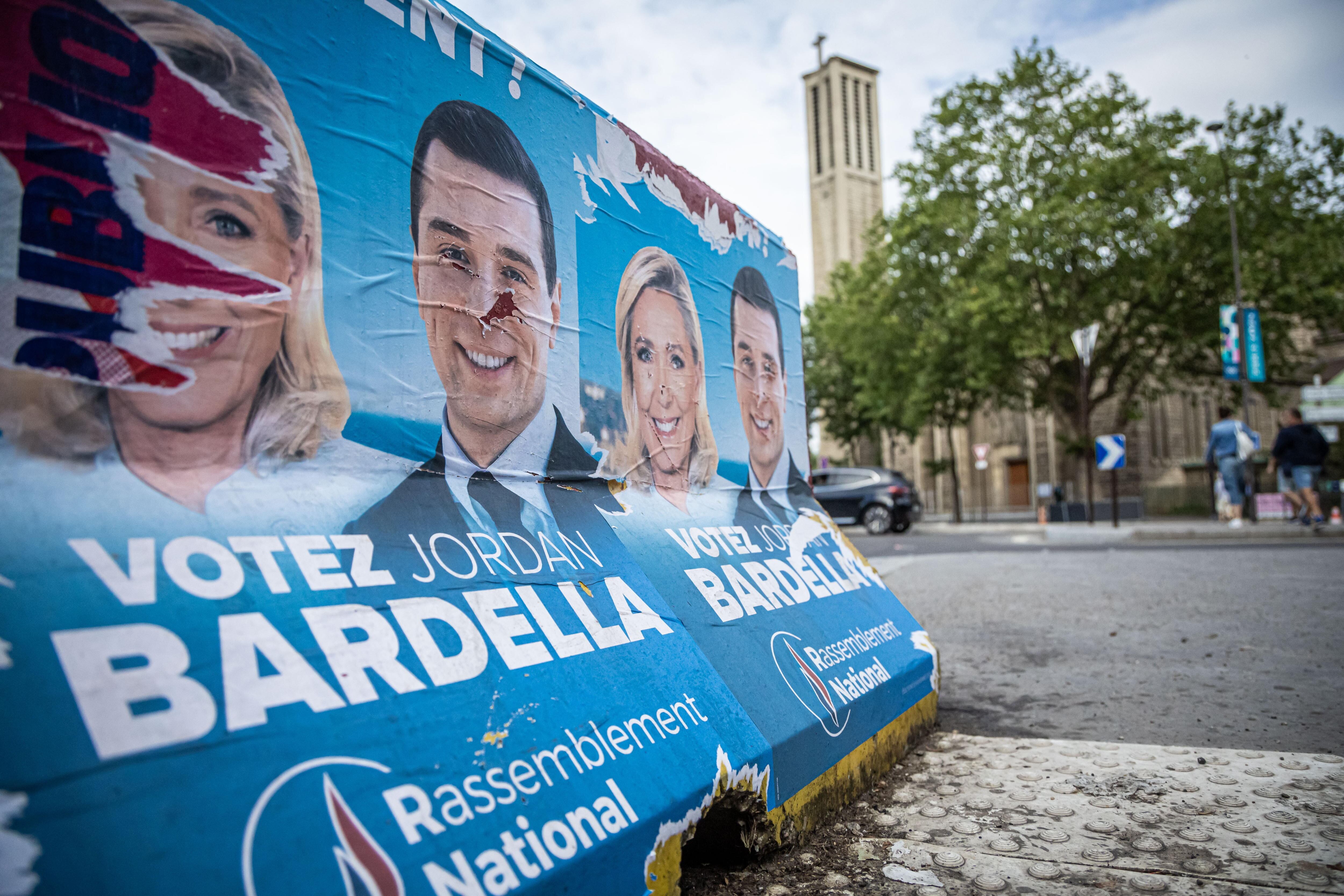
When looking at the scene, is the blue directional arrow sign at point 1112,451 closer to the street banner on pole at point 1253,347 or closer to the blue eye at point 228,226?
the street banner on pole at point 1253,347

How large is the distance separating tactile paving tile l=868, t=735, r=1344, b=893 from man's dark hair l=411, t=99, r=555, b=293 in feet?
6.06

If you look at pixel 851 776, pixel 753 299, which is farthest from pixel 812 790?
pixel 753 299

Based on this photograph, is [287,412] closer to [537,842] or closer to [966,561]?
[537,842]

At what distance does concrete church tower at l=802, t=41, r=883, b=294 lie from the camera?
56.2 m

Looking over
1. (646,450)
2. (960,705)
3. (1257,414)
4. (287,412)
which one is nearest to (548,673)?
(287,412)

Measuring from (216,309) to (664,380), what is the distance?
1767 millimetres

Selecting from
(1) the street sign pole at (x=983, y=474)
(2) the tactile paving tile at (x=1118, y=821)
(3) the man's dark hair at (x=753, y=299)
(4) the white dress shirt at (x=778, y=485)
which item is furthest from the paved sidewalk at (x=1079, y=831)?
(1) the street sign pole at (x=983, y=474)

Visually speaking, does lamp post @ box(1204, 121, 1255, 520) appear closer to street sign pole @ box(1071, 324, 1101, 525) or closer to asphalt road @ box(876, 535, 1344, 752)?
street sign pole @ box(1071, 324, 1101, 525)

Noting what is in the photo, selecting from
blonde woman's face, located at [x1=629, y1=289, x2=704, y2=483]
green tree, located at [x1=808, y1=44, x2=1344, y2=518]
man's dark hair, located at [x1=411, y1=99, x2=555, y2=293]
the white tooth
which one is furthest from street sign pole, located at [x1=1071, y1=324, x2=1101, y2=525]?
the white tooth

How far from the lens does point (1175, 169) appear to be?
20406 millimetres

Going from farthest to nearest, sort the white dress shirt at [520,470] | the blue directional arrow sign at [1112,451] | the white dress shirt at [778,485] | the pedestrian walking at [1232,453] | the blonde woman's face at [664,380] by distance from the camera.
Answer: the blue directional arrow sign at [1112,451]
the pedestrian walking at [1232,453]
the white dress shirt at [778,485]
the blonde woman's face at [664,380]
the white dress shirt at [520,470]

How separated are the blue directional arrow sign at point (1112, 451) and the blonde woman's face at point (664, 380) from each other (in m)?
12.9

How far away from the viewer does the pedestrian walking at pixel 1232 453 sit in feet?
41.7

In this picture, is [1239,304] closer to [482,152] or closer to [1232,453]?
[1232,453]
